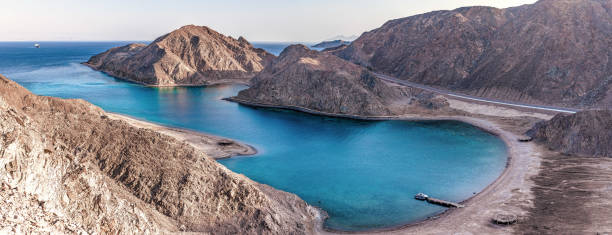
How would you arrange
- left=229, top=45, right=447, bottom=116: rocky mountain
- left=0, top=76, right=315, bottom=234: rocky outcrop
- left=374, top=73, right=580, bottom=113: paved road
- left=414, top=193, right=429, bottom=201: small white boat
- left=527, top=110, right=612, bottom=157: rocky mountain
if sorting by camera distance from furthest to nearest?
left=229, top=45, right=447, bottom=116: rocky mountain, left=374, top=73, right=580, bottom=113: paved road, left=527, top=110, right=612, bottom=157: rocky mountain, left=414, top=193, right=429, bottom=201: small white boat, left=0, top=76, right=315, bottom=234: rocky outcrop

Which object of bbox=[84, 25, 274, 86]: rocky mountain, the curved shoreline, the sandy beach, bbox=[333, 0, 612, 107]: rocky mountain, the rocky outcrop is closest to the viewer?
the rocky outcrop

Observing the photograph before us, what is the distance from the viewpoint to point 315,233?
109 ft

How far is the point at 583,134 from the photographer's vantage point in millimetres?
57438

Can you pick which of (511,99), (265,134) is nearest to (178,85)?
(265,134)

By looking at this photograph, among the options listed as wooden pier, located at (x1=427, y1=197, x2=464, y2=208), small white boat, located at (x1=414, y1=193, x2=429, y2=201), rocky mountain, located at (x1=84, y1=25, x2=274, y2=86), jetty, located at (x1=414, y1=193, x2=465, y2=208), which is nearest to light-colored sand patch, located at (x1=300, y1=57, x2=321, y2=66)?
rocky mountain, located at (x1=84, y1=25, x2=274, y2=86)

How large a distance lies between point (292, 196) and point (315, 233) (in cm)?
498

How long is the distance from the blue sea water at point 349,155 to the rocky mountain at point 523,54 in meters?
34.1

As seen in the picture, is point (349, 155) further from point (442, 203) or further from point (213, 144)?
point (213, 144)

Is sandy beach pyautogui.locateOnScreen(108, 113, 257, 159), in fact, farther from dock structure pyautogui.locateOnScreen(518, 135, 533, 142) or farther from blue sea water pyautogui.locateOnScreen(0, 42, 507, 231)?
dock structure pyautogui.locateOnScreen(518, 135, 533, 142)

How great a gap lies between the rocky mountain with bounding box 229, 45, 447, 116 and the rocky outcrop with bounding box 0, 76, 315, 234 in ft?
207

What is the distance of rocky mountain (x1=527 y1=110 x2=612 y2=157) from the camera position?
54.9 meters

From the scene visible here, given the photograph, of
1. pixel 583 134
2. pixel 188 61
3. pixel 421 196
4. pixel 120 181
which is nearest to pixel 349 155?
pixel 421 196

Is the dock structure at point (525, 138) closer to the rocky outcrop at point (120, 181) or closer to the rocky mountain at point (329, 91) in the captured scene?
the rocky mountain at point (329, 91)

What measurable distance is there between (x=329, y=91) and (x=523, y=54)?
64318 millimetres
